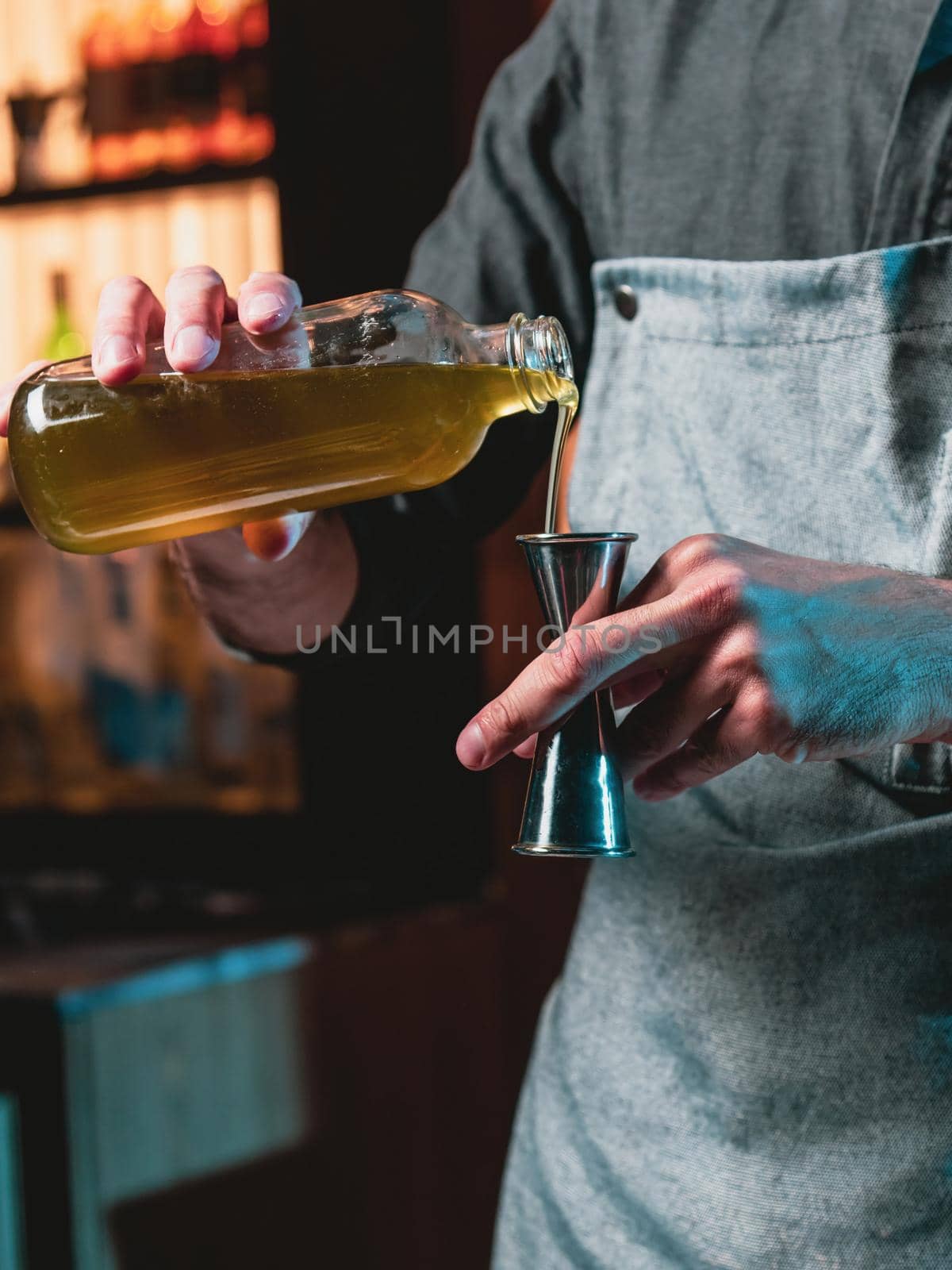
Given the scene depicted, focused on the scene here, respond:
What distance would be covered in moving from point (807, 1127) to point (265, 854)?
157cm

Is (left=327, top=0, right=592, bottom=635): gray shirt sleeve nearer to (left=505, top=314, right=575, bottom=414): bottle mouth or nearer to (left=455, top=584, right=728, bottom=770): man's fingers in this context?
(left=505, top=314, right=575, bottom=414): bottle mouth

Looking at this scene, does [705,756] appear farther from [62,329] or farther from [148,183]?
Result: [62,329]

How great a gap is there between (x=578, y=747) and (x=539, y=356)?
0.80 feet

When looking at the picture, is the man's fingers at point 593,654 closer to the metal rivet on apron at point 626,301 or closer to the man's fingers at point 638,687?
the man's fingers at point 638,687

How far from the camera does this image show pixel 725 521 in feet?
3.13

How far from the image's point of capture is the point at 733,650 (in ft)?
1.99

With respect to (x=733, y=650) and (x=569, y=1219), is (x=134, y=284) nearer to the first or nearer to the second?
(x=733, y=650)

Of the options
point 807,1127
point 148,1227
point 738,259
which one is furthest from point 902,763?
point 148,1227

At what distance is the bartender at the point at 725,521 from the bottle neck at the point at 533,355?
13 cm

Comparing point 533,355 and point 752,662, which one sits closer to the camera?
point 752,662

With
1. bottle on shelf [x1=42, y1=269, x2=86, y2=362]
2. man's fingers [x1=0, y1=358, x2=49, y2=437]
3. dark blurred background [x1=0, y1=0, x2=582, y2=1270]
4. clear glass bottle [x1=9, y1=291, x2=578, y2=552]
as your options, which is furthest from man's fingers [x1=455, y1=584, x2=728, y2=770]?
bottle on shelf [x1=42, y1=269, x2=86, y2=362]

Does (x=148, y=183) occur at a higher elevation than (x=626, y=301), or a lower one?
higher

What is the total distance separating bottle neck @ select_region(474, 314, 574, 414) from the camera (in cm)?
80

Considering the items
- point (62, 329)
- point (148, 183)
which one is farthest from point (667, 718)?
point (62, 329)
